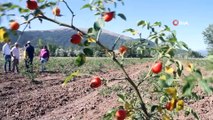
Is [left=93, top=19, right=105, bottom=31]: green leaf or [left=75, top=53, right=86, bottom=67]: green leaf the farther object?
[left=75, top=53, right=86, bottom=67]: green leaf

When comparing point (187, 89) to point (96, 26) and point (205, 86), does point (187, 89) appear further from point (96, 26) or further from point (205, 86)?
point (96, 26)

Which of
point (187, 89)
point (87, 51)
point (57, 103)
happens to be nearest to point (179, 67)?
point (87, 51)

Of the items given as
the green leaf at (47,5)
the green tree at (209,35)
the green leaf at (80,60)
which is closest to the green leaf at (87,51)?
the green leaf at (80,60)

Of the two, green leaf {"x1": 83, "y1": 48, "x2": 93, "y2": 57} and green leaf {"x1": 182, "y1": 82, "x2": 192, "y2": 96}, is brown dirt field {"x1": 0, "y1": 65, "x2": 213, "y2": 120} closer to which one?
green leaf {"x1": 83, "y1": 48, "x2": 93, "y2": 57}

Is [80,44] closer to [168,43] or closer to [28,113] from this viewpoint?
[168,43]

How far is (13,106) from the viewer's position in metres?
8.62

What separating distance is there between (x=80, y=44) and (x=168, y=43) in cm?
55

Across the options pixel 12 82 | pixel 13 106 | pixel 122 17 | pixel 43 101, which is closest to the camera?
pixel 122 17

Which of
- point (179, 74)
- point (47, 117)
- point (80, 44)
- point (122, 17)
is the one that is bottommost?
point (47, 117)

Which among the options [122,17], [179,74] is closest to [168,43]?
[179,74]

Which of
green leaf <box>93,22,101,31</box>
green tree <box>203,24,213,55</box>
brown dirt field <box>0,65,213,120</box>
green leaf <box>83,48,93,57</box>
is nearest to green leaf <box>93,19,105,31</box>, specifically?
green leaf <box>93,22,101,31</box>

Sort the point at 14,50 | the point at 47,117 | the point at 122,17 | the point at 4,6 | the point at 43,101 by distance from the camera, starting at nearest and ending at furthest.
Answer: the point at 4,6, the point at 122,17, the point at 47,117, the point at 43,101, the point at 14,50

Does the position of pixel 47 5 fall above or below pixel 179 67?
above

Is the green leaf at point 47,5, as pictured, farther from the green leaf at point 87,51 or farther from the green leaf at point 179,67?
the green leaf at point 179,67
